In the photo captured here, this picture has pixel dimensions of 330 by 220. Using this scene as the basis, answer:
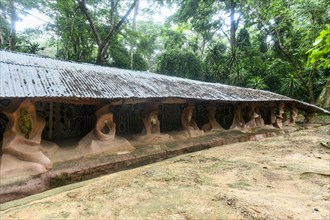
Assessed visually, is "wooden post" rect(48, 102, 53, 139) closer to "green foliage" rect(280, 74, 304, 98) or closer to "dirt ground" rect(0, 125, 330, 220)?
"dirt ground" rect(0, 125, 330, 220)

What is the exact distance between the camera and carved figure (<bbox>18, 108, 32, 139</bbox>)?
15.6ft

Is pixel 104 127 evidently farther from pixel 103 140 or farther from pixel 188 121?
pixel 188 121

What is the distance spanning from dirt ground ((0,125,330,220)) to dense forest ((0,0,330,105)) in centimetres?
957

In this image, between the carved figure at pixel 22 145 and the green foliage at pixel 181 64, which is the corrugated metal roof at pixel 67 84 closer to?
the carved figure at pixel 22 145

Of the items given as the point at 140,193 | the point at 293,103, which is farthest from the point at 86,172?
the point at 293,103

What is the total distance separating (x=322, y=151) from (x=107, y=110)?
23.1 ft

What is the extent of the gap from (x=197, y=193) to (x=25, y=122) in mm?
3769

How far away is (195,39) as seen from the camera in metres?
24.8

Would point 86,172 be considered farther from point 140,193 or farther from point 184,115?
point 184,115

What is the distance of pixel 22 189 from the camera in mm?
4016

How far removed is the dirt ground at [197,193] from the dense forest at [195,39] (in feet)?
31.4

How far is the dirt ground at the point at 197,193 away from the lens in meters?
3.27

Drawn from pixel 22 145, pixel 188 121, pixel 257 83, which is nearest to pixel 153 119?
pixel 188 121

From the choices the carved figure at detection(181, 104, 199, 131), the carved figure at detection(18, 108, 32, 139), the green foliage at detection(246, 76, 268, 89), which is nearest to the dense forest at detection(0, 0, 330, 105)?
the green foliage at detection(246, 76, 268, 89)
